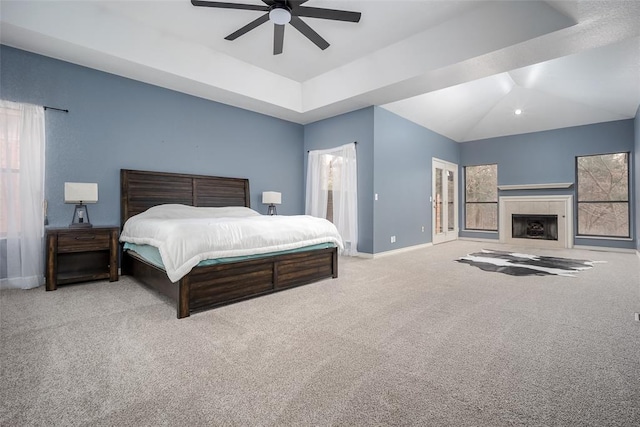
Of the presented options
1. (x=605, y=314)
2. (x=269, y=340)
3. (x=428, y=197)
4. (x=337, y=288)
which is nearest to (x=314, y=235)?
(x=337, y=288)

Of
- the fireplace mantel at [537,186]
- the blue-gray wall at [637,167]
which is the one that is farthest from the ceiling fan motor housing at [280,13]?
the fireplace mantel at [537,186]

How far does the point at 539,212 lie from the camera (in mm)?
6887

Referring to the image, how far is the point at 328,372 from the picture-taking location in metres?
1.64

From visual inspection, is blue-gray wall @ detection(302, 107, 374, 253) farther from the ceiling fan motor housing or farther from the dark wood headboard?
the ceiling fan motor housing

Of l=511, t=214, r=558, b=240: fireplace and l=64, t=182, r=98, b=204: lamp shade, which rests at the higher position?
l=64, t=182, r=98, b=204: lamp shade

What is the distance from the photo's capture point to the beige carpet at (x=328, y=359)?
132 centimetres

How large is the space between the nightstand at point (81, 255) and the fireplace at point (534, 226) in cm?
812

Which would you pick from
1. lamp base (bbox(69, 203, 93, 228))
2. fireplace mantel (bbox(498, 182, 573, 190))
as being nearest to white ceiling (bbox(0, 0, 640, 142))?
fireplace mantel (bbox(498, 182, 573, 190))

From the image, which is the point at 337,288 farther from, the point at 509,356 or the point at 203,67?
the point at 203,67

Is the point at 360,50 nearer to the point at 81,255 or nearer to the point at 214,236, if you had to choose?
the point at 214,236

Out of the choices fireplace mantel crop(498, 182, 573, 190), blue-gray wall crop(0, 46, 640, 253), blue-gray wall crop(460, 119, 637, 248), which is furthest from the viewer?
fireplace mantel crop(498, 182, 573, 190)

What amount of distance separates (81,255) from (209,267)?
2329 millimetres

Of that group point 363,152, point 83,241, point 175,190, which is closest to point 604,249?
point 363,152

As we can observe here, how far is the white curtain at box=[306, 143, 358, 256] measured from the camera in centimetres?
545
